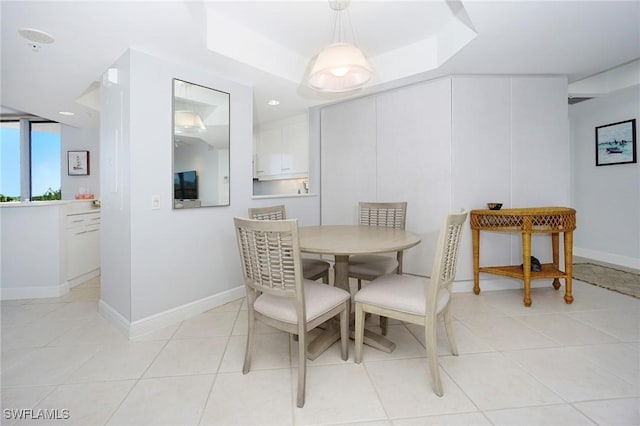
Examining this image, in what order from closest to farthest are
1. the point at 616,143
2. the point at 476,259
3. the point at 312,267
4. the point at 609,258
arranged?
the point at 312,267 < the point at 476,259 < the point at 616,143 < the point at 609,258

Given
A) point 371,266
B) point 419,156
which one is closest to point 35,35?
point 371,266

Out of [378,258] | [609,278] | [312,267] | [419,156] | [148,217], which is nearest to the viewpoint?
[148,217]

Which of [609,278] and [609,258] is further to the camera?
[609,258]

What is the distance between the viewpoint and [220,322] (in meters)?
2.45

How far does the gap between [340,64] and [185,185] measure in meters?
1.66

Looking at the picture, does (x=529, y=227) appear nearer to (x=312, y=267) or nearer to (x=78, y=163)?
(x=312, y=267)

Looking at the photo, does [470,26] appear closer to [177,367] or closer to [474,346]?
[474,346]

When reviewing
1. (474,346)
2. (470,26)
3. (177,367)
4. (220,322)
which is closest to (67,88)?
(220,322)

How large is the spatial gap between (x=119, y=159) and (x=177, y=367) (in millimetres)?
1691

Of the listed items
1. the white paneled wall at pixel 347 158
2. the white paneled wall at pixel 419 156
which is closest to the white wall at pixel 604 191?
the white paneled wall at pixel 419 156

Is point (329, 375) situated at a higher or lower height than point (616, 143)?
lower

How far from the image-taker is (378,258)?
2514mm

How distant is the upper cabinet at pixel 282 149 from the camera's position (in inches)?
175

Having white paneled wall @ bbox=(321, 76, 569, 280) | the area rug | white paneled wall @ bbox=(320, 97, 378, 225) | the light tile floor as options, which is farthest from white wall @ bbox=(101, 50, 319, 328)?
the area rug
